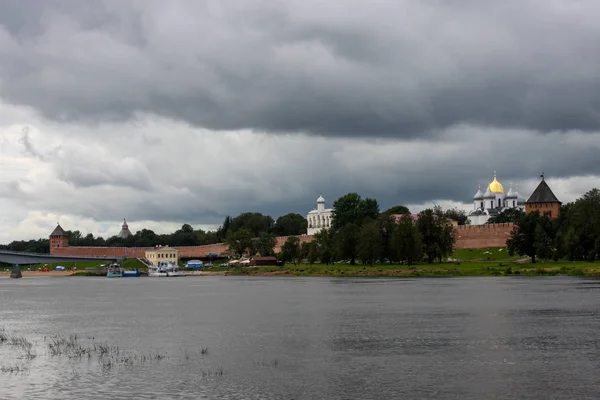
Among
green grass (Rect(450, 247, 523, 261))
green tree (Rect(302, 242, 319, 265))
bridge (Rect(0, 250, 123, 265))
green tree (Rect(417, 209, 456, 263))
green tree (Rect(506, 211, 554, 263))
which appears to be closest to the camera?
green tree (Rect(506, 211, 554, 263))

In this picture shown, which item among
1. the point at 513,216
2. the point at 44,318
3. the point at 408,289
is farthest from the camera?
the point at 513,216

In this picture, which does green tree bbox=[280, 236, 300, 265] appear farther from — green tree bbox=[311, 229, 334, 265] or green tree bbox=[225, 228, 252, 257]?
green tree bbox=[225, 228, 252, 257]

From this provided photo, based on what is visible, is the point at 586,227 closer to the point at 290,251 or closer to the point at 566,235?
the point at 566,235

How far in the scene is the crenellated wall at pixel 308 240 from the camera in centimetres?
13425

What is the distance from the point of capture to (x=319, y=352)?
28859mm

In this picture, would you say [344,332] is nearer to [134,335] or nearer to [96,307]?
[134,335]

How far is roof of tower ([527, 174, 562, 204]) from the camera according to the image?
488 feet

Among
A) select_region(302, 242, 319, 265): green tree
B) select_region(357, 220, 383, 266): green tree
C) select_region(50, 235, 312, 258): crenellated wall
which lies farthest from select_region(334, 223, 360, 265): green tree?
select_region(50, 235, 312, 258): crenellated wall

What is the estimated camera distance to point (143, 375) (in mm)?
24891

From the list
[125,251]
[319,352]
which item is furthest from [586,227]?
[125,251]

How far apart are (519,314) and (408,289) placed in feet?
84.9

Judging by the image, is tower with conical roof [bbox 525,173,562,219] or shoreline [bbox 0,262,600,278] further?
tower with conical roof [bbox 525,173,562,219]

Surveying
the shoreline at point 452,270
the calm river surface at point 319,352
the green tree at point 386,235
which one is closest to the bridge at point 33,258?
the shoreline at point 452,270

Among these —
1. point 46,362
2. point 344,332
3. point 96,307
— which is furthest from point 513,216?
point 46,362
